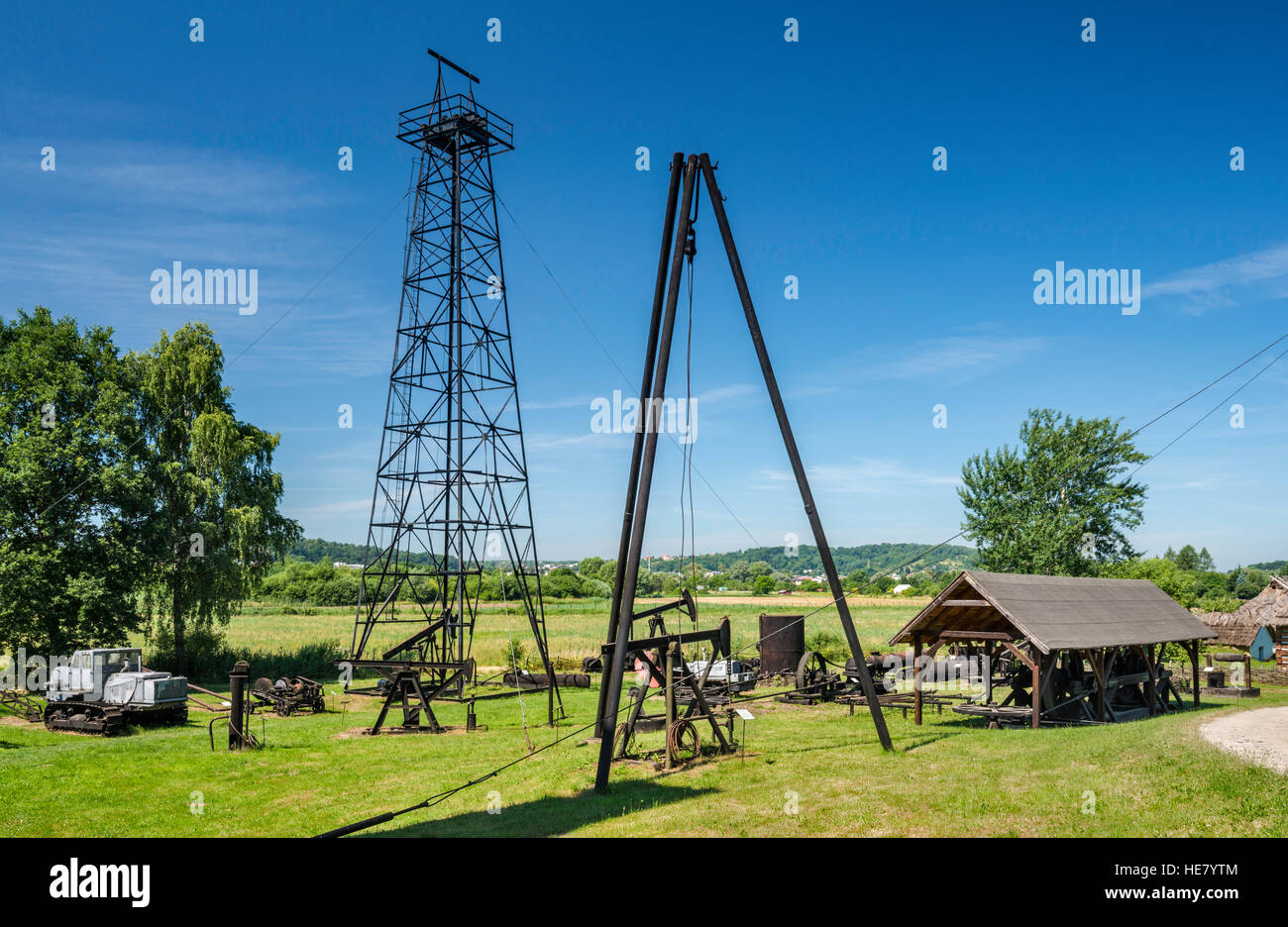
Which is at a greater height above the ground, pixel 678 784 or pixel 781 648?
pixel 678 784

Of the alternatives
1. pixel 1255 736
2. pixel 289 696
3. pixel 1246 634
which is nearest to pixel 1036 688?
pixel 1255 736

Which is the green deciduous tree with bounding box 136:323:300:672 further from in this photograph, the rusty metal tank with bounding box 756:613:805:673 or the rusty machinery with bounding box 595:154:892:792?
the rusty machinery with bounding box 595:154:892:792

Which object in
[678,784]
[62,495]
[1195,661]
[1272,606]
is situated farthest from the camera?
[1272,606]

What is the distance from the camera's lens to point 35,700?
27.0 meters

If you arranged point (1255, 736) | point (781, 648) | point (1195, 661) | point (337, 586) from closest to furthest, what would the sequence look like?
point (1255, 736)
point (1195, 661)
point (781, 648)
point (337, 586)

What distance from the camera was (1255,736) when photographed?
612 inches

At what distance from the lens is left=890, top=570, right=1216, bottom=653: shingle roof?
20.6 m

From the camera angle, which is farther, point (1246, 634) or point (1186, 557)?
point (1186, 557)

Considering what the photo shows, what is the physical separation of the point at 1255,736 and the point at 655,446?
40.7ft

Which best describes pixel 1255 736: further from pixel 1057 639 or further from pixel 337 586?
pixel 337 586

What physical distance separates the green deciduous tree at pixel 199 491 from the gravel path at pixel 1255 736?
3839 cm

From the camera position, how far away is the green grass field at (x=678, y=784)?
37.8ft

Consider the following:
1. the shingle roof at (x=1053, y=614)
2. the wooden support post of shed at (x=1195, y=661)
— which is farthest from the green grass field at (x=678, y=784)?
the wooden support post of shed at (x=1195, y=661)
